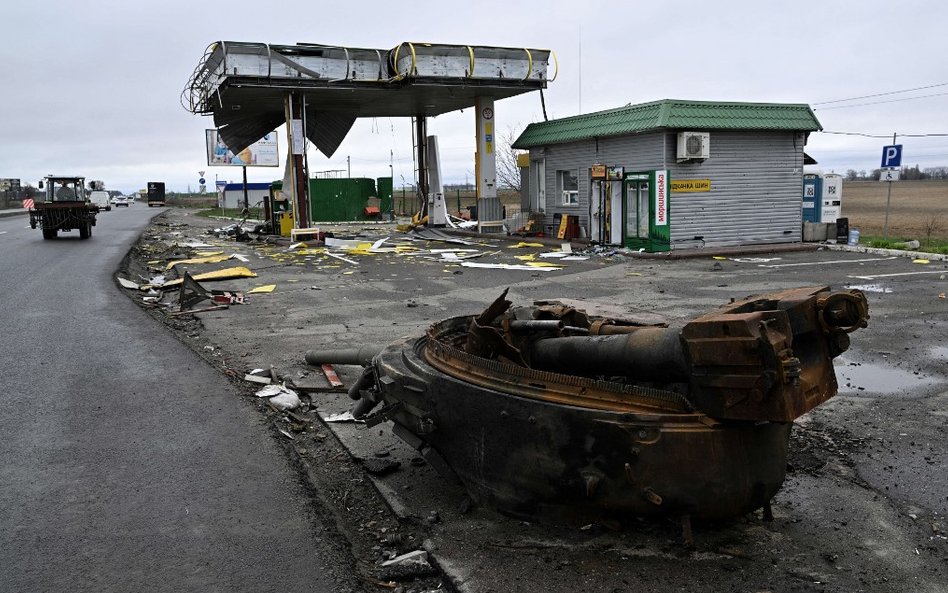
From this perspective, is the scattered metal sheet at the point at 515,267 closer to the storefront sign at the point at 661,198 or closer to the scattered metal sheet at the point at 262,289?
the storefront sign at the point at 661,198

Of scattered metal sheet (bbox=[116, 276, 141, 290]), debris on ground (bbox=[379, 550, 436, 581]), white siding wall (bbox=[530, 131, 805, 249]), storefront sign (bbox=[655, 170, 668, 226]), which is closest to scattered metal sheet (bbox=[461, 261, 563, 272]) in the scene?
storefront sign (bbox=[655, 170, 668, 226])

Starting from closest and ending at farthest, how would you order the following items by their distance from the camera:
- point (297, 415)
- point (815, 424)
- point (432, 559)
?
point (432, 559) → point (815, 424) → point (297, 415)

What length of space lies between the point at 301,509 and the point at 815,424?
3877 millimetres

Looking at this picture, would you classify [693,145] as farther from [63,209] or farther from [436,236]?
[63,209]

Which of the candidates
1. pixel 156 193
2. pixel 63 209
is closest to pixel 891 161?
pixel 63 209

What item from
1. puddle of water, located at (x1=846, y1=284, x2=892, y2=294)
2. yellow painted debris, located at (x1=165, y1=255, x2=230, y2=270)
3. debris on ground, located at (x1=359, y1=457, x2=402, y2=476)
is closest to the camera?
debris on ground, located at (x1=359, y1=457, x2=402, y2=476)

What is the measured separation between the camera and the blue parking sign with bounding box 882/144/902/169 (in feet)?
68.1

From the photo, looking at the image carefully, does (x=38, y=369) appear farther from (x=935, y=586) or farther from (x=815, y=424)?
(x=935, y=586)

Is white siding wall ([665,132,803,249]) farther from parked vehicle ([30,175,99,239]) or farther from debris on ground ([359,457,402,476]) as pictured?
parked vehicle ([30,175,99,239])

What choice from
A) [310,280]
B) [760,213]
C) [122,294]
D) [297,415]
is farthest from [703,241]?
[297,415]

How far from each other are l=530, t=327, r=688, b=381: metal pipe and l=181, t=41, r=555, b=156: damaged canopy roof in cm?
2130

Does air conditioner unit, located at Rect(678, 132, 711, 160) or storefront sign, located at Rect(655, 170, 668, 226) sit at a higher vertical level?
air conditioner unit, located at Rect(678, 132, 711, 160)

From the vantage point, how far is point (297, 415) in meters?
6.27

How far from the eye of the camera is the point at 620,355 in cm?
359
